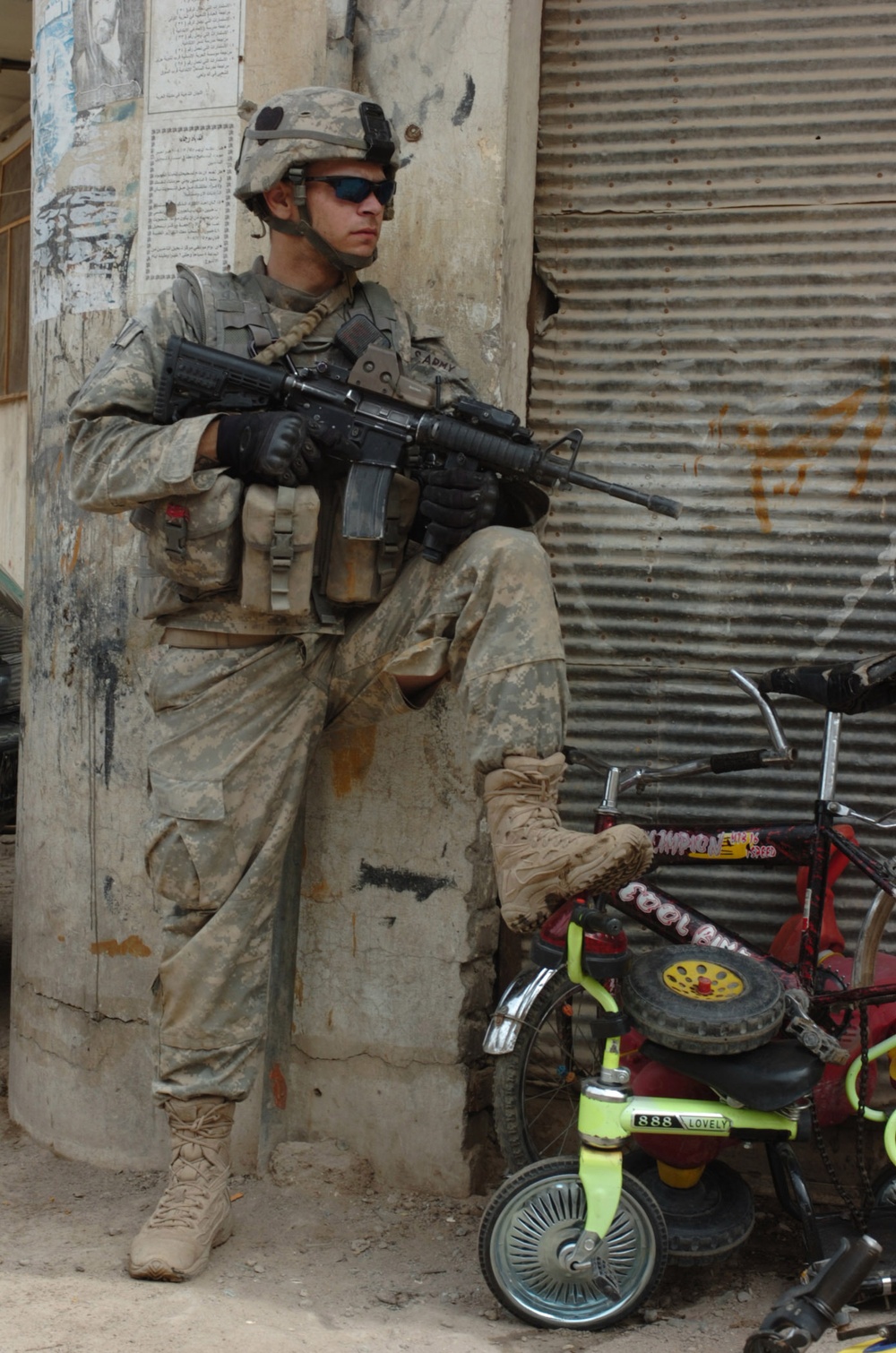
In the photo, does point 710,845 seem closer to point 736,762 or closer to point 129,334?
point 736,762

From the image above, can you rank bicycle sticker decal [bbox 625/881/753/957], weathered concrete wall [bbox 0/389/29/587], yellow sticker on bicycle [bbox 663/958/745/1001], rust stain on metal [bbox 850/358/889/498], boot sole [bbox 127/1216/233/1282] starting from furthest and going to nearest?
1. weathered concrete wall [bbox 0/389/29/587]
2. rust stain on metal [bbox 850/358/889/498]
3. bicycle sticker decal [bbox 625/881/753/957]
4. boot sole [bbox 127/1216/233/1282]
5. yellow sticker on bicycle [bbox 663/958/745/1001]

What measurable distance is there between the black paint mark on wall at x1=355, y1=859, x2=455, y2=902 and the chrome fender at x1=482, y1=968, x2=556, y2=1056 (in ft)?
1.65

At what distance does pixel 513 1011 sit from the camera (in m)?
2.98

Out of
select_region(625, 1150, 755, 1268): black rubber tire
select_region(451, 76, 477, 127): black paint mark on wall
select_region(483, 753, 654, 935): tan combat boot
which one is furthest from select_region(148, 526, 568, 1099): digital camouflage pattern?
select_region(451, 76, 477, 127): black paint mark on wall

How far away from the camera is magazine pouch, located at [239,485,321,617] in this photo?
2.93 metres

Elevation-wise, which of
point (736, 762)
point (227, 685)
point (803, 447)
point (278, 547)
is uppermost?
point (803, 447)

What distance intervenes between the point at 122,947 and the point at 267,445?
4.94ft

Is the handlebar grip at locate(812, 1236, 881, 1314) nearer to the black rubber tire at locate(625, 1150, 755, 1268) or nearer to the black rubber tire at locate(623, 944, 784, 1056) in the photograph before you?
the black rubber tire at locate(623, 944, 784, 1056)

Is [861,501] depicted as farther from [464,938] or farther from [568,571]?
[464,938]

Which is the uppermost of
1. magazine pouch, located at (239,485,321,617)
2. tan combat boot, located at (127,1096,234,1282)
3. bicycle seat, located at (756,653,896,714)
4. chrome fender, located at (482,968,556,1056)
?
magazine pouch, located at (239,485,321,617)

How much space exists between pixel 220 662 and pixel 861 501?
5.37ft

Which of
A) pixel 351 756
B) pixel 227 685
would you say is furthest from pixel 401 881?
pixel 227 685

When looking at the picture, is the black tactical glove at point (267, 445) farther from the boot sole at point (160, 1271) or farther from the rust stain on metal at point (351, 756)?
the boot sole at point (160, 1271)

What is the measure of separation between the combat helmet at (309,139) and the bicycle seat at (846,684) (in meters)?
1.37
